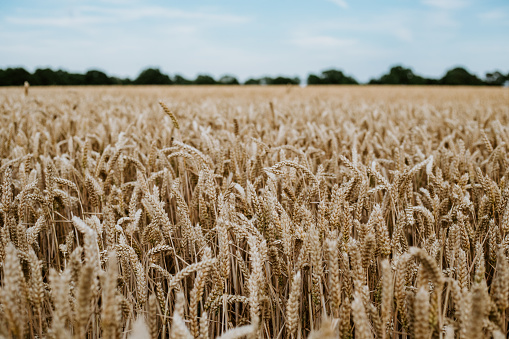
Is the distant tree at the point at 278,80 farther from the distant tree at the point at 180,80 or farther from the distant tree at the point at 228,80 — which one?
the distant tree at the point at 180,80

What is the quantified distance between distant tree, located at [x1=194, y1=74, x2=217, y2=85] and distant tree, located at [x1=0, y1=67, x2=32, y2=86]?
23676 mm

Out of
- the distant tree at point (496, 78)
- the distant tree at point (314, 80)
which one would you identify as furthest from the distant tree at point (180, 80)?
the distant tree at point (496, 78)

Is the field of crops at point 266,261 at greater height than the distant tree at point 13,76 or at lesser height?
lesser

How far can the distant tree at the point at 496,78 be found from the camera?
192 feet

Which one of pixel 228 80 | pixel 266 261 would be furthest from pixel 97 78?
pixel 266 261

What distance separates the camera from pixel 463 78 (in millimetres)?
55250

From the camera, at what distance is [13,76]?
3253 cm

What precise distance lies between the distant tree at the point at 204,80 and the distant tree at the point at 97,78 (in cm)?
1276

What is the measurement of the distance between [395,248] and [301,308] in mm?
421

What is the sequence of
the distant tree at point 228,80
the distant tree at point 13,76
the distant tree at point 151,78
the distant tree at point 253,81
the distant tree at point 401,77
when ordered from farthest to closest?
the distant tree at point 401,77 → the distant tree at point 253,81 → the distant tree at point 228,80 → the distant tree at point 151,78 → the distant tree at point 13,76

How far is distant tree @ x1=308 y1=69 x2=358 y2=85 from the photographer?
54.8 meters

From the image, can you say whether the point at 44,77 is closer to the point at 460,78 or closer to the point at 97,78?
the point at 97,78

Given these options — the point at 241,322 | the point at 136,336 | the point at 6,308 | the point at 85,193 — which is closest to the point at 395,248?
the point at 241,322

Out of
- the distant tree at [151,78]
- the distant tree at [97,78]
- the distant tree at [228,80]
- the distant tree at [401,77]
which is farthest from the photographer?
the distant tree at [401,77]
